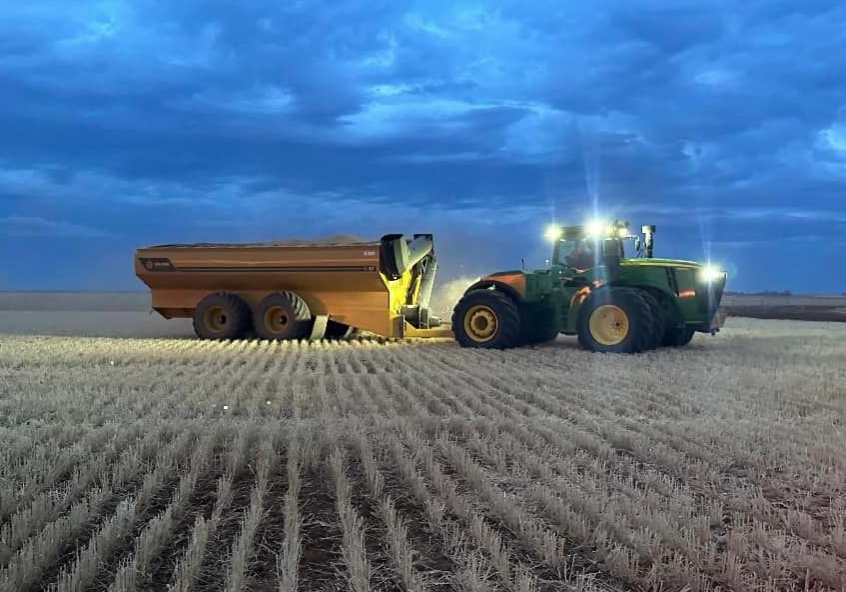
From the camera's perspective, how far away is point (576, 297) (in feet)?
42.8

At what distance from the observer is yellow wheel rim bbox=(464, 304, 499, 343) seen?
13.6 metres

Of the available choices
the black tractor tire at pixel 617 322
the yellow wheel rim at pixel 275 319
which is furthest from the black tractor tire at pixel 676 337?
the yellow wheel rim at pixel 275 319

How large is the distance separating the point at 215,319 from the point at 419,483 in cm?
1200

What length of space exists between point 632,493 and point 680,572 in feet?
3.87

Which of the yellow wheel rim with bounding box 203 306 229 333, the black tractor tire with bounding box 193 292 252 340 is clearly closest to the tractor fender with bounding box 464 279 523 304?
the black tractor tire with bounding box 193 292 252 340

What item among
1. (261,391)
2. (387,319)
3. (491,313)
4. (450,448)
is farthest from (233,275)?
(450,448)

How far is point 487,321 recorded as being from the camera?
13680mm

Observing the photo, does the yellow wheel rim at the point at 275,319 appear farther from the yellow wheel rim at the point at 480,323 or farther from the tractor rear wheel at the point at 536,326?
the tractor rear wheel at the point at 536,326

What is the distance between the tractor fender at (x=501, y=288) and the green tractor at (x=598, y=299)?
0.06 ft

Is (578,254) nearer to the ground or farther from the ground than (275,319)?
farther from the ground

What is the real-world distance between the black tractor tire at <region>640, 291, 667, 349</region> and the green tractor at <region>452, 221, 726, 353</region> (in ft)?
0.05

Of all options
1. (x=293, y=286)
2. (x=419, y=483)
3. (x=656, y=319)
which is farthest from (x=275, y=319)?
(x=419, y=483)

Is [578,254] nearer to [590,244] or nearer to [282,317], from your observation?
[590,244]

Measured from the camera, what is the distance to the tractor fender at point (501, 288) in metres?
13.6
